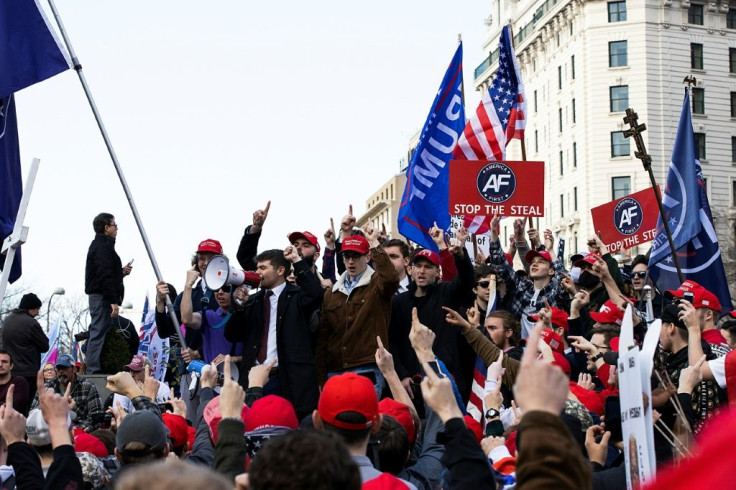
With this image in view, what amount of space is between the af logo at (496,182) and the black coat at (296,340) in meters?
4.62

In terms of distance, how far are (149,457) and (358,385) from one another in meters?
1.31

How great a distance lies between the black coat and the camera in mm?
8547

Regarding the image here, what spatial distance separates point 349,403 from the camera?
13.8 feet

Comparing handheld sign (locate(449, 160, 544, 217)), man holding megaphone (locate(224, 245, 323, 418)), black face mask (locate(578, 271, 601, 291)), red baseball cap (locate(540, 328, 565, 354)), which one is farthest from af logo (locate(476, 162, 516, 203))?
red baseball cap (locate(540, 328, 565, 354))

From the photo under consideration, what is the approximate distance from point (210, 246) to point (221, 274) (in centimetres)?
75

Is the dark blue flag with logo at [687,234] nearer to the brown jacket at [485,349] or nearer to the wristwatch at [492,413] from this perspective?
the brown jacket at [485,349]

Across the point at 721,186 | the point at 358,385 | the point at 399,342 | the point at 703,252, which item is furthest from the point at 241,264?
the point at 721,186

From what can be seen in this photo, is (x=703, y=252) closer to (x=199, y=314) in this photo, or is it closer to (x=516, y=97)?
(x=516, y=97)

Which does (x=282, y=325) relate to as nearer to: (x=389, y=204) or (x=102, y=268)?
(x=102, y=268)

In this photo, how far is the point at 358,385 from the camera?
427cm

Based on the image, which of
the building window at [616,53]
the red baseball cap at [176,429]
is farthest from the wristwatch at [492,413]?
the building window at [616,53]

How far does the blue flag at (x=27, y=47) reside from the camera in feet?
32.2

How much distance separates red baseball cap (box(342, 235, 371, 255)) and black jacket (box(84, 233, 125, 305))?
4308 mm

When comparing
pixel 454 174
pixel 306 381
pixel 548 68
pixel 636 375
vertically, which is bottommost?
pixel 306 381
